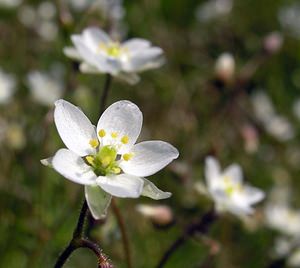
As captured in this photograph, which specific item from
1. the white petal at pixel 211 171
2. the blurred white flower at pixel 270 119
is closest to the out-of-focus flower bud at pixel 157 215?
the white petal at pixel 211 171

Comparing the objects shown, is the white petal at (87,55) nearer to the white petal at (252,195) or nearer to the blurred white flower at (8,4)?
the white petal at (252,195)

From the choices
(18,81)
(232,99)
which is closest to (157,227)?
(232,99)

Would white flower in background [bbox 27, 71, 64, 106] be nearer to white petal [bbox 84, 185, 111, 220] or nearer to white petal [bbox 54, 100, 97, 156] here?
white petal [bbox 54, 100, 97, 156]

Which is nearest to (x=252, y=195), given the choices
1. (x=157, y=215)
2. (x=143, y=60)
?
(x=157, y=215)

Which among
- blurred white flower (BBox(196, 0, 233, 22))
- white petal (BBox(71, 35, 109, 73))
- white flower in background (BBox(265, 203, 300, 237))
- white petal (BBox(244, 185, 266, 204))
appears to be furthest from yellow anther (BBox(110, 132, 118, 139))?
blurred white flower (BBox(196, 0, 233, 22))

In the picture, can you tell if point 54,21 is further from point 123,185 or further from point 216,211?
point 123,185

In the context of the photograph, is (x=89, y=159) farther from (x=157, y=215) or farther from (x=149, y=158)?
(x=157, y=215)
